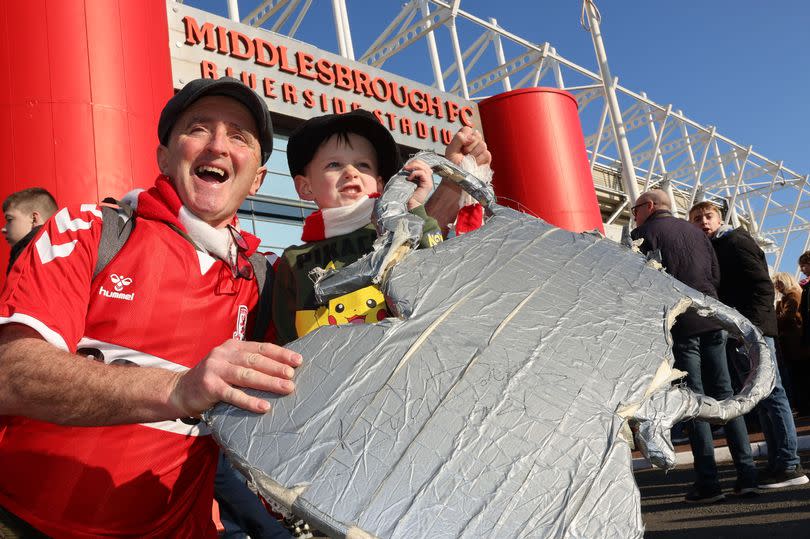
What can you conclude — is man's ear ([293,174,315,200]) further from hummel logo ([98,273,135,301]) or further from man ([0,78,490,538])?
hummel logo ([98,273,135,301])

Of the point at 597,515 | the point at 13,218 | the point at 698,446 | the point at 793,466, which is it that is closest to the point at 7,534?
the point at 597,515

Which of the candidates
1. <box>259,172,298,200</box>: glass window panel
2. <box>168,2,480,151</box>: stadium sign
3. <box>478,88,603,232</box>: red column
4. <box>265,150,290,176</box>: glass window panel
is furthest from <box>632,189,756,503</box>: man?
<box>478,88,603,232</box>: red column

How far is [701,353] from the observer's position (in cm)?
371

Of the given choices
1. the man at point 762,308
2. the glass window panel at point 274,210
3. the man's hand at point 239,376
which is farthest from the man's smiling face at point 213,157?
the glass window panel at point 274,210

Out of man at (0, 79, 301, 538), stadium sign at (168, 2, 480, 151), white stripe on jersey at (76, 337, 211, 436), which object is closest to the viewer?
man at (0, 79, 301, 538)

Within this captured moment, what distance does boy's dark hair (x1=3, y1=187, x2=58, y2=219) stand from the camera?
2.98m

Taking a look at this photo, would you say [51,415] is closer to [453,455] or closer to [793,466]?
[453,455]

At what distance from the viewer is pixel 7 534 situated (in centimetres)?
112

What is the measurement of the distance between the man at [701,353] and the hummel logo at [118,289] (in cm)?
309

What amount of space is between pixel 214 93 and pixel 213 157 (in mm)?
166

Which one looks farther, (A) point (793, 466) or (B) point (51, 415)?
(A) point (793, 466)

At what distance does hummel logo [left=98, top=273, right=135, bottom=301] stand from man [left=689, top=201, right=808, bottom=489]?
140 inches

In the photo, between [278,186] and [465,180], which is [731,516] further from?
[278,186]

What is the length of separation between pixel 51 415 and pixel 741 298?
408 cm
